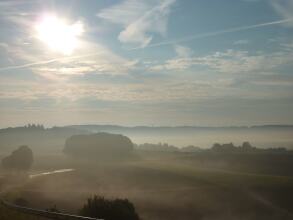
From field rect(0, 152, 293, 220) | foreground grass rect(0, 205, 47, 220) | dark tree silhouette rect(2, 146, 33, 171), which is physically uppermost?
dark tree silhouette rect(2, 146, 33, 171)

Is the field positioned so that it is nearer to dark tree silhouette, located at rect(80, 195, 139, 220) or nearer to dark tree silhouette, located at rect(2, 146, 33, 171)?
dark tree silhouette, located at rect(80, 195, 139, 220)

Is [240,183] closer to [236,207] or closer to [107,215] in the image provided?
[236,207]

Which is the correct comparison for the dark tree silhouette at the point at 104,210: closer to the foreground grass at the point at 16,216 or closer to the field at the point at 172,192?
the foreground grass at the point at 16,216

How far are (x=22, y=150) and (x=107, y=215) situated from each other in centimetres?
11760

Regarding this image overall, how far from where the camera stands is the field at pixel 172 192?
76.0 meters

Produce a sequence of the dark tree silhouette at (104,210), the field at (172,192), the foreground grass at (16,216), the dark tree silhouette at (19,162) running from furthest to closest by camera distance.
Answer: the dark tree silhouette at (19,162) < the field at (172,192) < the dark tree silhouette at (104,210) < the foreground grass at (16,216)

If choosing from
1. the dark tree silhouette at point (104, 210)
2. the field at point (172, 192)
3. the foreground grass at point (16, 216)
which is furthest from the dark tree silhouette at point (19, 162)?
the foreground grass at point (16, 216)

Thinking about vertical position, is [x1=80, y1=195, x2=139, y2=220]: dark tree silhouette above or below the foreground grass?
below

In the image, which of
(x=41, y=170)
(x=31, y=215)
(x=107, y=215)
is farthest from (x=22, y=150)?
(x=31, y=215)

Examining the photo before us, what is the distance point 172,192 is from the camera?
97.3 meters

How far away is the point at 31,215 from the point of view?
2958 centimetres

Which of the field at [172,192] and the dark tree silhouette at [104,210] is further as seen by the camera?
the field at [172,192]

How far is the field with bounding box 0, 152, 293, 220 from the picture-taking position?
7600 centimetres

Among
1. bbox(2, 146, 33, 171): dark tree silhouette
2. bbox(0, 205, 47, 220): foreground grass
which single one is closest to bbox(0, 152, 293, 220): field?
bbox(2, 146, 33, 171): dark tree silhouette
